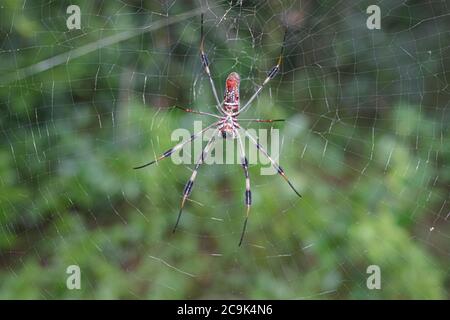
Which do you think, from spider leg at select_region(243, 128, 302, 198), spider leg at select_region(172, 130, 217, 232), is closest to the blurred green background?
spider leg at select_region(243, 128, 302, 198)

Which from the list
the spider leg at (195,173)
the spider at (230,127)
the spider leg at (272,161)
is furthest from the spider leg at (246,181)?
the spider leg at (195,173)

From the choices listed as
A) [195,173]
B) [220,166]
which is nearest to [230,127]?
[220,166]

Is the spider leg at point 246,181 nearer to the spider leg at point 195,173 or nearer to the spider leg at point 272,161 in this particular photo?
the spider leg at point 272,161

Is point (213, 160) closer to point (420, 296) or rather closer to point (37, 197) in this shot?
point (37, 197)

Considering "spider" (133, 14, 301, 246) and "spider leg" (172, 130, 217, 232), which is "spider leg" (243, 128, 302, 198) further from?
"spider leg" (172, 130, 217, 232)

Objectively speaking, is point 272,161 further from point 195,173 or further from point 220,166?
point 195,173

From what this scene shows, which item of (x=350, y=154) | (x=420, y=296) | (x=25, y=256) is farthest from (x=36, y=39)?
(x=420, y=296)

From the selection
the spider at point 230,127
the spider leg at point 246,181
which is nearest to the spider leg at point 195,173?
the spider at point 230,127

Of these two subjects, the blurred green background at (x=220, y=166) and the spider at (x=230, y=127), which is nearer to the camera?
the spider at (x=230, y=127)

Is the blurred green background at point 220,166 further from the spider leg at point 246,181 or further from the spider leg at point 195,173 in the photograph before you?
the spider leg at point 195,173
